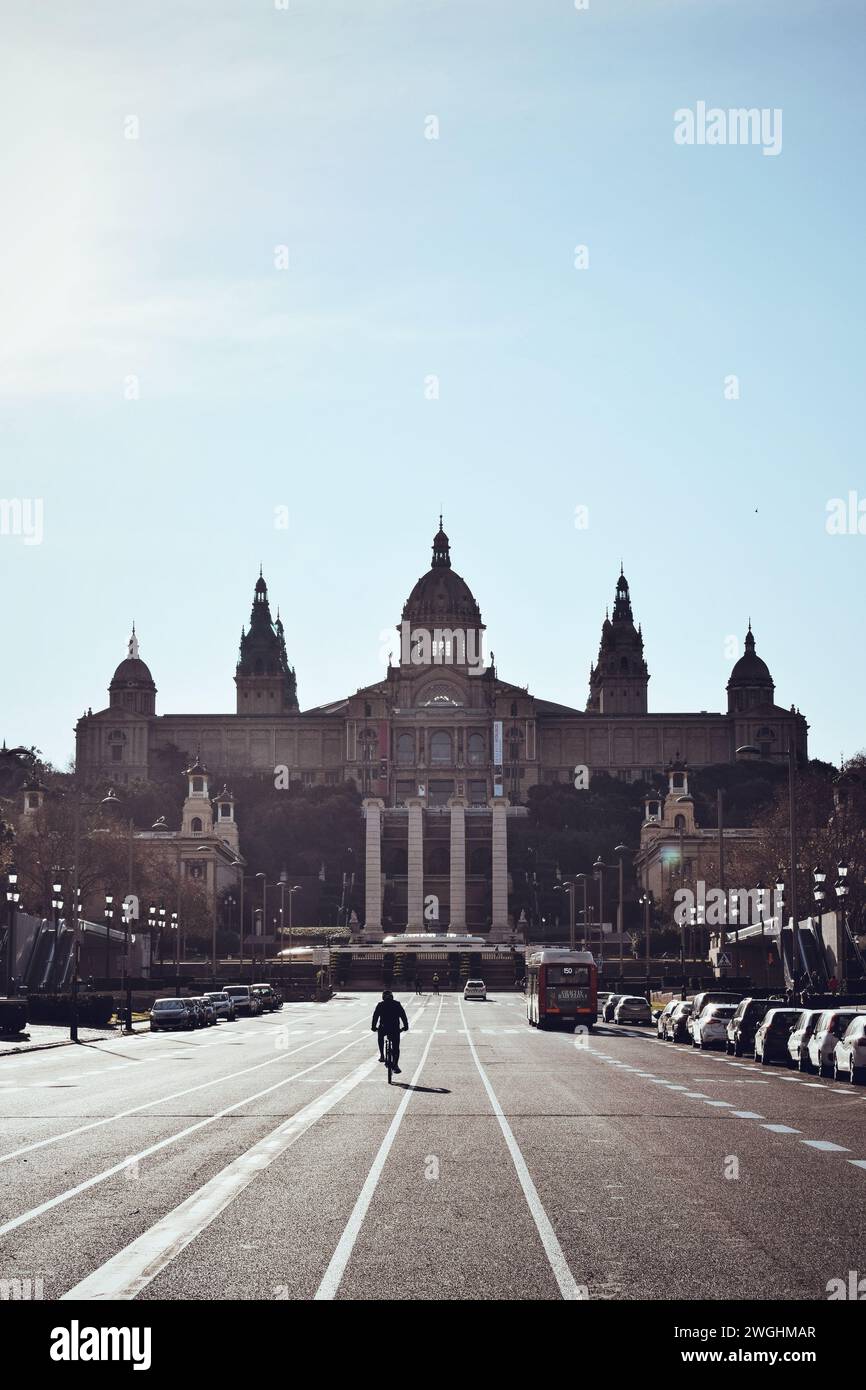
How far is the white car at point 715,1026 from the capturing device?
5191 centimetres

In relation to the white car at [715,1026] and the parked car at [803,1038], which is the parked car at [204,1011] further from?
the parked car at [803,1038]

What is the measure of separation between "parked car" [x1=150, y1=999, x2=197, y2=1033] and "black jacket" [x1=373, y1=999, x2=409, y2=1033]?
31.4 metres

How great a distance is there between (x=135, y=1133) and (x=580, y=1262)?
11.5 metres

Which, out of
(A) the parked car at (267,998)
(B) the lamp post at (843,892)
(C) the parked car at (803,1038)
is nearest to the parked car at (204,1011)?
(A) the parked car at (267,998)

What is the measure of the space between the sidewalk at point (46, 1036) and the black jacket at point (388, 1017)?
1455 cm

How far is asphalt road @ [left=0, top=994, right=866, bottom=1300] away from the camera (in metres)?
12.3

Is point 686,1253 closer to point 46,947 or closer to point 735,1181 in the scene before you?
point 735,1181

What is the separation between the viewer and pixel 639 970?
443 ft

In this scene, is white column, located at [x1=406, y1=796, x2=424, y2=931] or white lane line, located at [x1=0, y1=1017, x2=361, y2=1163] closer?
white lane line, located at [x1=0, y1=1017, x2=361, y2=1163]

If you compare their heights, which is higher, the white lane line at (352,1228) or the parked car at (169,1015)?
the white lane line at (352,1228)

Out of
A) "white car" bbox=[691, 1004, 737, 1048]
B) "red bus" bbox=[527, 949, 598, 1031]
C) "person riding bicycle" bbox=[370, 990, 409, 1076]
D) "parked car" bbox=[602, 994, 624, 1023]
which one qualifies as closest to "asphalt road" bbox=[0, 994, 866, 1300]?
"person riding bicycle" bbox=[370, 990, 409, 1076]

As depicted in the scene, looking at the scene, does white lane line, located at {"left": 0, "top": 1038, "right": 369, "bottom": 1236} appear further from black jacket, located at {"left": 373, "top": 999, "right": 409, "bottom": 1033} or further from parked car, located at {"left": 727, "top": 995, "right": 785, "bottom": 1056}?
parked car, located at {"left": 727, "top": 995, "right": 785, "bottom": 1056}

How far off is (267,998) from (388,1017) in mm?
57618
